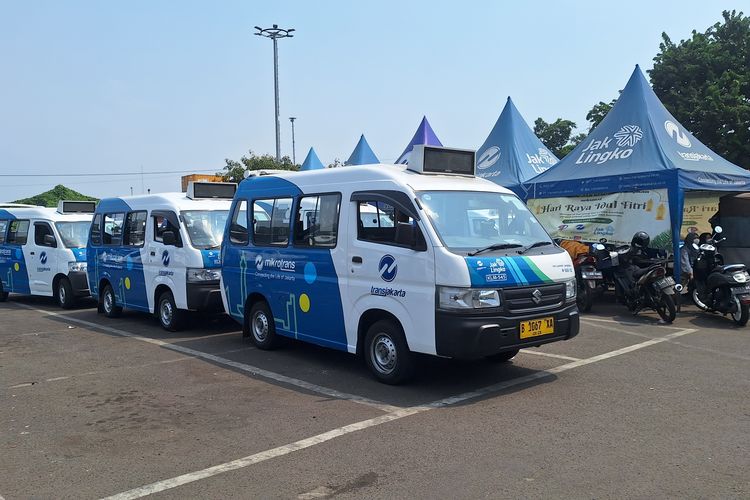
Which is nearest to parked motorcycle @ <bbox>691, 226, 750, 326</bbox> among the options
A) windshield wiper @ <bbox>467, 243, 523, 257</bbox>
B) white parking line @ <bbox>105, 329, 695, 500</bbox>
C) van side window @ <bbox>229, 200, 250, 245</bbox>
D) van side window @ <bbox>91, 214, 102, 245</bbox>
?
white parking line @ <bbox>105, 329, 695, 500</bbox>

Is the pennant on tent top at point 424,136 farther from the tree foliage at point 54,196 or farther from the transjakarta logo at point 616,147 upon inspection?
the tree foliage at point 54,196

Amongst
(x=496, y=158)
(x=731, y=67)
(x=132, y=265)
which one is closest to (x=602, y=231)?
(x=496, y=158)

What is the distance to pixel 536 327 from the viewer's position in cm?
602

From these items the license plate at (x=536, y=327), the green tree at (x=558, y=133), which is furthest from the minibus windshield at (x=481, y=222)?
the green tree at (x=558, y=133)

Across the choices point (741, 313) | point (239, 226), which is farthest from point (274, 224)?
point (741, 313)

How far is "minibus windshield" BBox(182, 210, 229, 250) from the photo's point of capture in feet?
32.3

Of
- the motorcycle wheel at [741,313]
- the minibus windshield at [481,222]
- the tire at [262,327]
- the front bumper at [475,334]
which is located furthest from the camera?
the motorcycle wheel at [741,313]

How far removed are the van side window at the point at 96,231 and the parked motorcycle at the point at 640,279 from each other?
9.55m

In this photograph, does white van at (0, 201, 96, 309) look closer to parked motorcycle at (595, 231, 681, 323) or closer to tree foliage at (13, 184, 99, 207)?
parked motorcycle at (595, 231, 681, 323)

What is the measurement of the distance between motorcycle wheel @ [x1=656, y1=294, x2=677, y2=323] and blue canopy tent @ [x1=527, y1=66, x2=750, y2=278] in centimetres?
138

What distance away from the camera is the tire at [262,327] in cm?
824

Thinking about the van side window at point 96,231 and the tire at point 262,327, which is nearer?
the tire at point 262,327

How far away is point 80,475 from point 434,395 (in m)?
3.20

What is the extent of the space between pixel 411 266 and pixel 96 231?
8467mm
